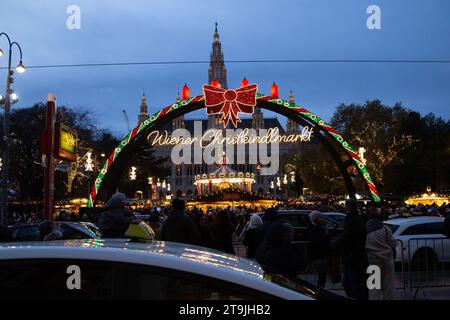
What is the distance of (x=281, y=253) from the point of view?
755 centimetres

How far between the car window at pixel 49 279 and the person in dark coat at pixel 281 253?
4517mm

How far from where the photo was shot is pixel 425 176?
58.3 m

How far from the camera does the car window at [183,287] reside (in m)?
3.07

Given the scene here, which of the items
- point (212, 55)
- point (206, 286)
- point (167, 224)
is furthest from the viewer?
point (212, 55)

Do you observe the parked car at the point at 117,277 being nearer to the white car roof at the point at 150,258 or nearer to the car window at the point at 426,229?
the white car roof at the point at 150,258

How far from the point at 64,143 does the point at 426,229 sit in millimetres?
12811

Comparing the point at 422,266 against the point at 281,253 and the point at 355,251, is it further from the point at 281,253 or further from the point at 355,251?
the point at 281,253

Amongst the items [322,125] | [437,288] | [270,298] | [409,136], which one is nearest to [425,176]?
[409,136]

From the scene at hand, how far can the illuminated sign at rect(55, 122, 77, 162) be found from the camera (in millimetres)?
19438

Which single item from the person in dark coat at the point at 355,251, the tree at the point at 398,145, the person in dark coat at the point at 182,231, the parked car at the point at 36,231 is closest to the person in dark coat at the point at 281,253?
the person in dark coat at the point at 355,251

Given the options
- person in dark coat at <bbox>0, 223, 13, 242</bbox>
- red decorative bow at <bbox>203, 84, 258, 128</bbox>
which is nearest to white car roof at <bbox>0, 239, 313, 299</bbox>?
person in dark coat at <bbox>0, 223, 13, 242</bbox>

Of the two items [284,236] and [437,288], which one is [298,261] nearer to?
[284,236]
